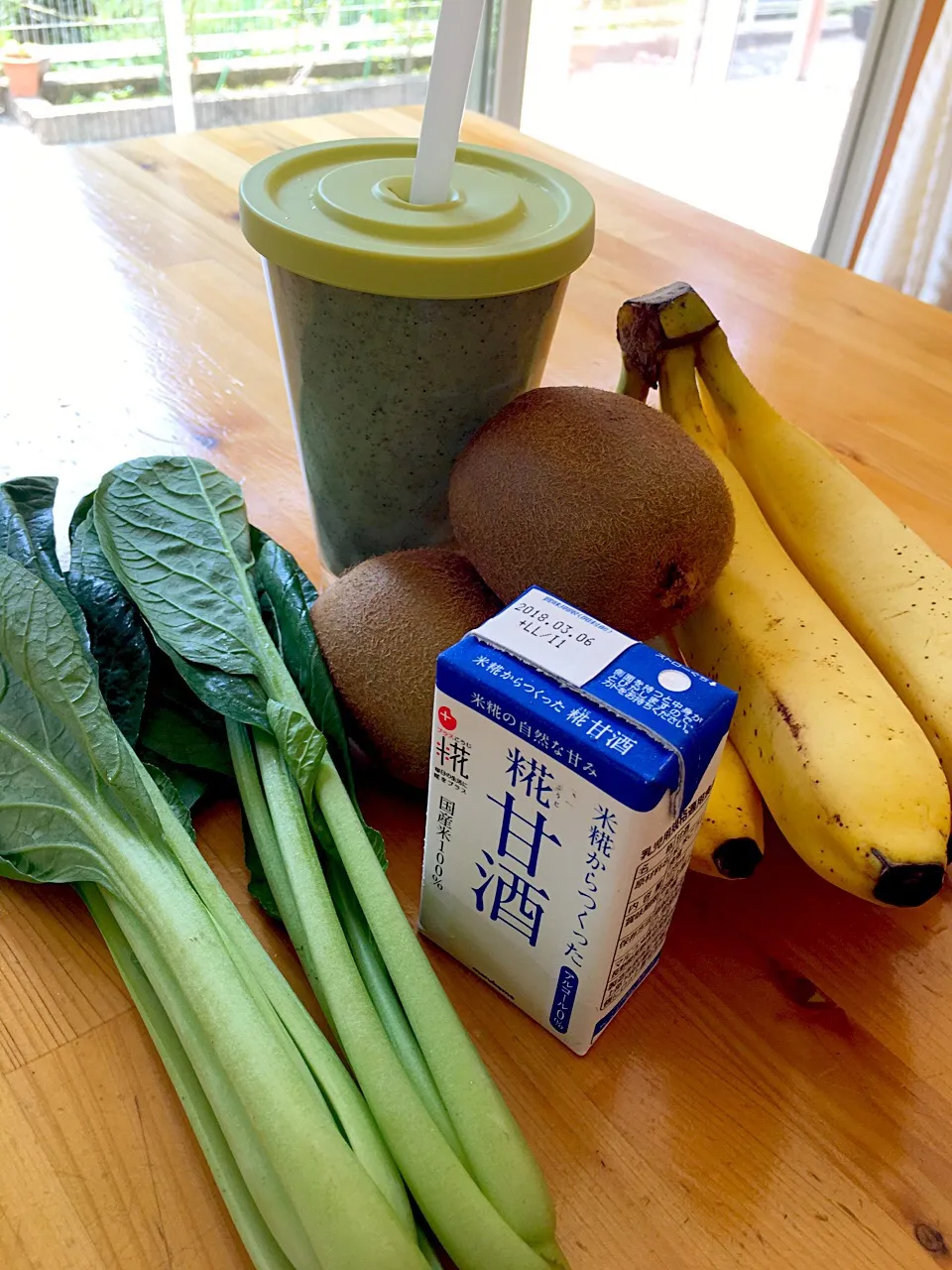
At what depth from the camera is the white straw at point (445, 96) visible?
438mm

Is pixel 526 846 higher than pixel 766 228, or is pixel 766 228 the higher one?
pixel 526 846

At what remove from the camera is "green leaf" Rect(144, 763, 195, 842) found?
0.44 meters

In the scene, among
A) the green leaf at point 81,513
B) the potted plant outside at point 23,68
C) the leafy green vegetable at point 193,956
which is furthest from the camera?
the potted plant outside at point 23,68

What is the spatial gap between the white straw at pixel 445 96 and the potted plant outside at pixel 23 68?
54.7 inches

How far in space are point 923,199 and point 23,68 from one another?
1423mm

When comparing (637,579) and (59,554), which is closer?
(637,579)

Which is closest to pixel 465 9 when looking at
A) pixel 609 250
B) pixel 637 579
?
pixel 637 579

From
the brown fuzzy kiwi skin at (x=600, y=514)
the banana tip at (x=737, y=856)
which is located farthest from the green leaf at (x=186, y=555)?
the banana tip at (x=737, y=856)

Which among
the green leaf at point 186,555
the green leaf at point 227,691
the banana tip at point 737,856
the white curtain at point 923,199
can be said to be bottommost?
the white curtain at point 923,199

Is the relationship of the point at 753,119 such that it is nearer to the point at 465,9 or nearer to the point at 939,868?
the point at 465,9

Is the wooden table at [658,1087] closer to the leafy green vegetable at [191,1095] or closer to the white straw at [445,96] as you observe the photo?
the leafy green vegetable at [191,1095]

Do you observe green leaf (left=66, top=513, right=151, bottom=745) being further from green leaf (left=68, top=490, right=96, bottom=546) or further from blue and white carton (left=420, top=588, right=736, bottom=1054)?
blue and white carton (left=420, top=588, right=736, bottom=1054)

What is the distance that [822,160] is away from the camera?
84.6 inches

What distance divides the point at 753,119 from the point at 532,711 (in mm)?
2322
